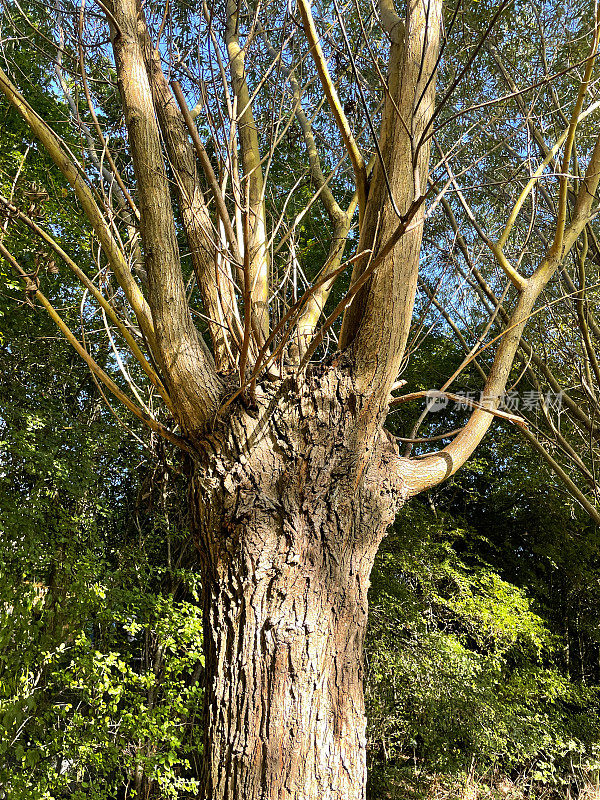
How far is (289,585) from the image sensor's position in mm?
1188

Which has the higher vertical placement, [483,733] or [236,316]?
[236,316]

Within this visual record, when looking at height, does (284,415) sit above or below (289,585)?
above

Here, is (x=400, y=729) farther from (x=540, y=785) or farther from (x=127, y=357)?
(x=127, y=357)

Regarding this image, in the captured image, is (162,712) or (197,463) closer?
(197,463)

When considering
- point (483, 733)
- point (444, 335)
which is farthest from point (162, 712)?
point (444, 335)

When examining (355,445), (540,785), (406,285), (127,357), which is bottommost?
(540,785)

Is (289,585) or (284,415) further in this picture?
(284,415)

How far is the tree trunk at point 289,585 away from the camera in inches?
42.8

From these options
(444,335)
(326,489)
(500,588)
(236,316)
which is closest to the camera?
(326,489)

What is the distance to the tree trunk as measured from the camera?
42.8 inches

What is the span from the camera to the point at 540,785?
4832 mm

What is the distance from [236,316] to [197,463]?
1.31 feet

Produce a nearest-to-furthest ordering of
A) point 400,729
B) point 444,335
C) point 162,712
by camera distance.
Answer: point 162,712 < point 400,729 < point 444,335

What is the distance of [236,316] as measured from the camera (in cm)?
151
